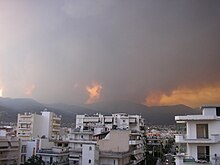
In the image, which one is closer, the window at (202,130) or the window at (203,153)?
the window at (203,153)

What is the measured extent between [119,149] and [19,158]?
33.6ft

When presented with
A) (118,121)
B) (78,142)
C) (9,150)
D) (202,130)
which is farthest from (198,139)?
(118,121)

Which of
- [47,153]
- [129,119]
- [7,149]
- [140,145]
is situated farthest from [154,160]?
[7,149]

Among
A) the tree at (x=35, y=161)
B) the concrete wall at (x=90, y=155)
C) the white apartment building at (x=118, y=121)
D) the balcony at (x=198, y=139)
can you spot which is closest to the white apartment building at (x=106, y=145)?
the concrete wall at (x=90, y=155)

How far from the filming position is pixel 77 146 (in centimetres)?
3253

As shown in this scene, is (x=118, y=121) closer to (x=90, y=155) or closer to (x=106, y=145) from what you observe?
(x=106, y=145)

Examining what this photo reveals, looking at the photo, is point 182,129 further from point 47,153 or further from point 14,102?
point 14,102

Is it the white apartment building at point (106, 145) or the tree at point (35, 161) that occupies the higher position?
the white apartment building at point (106, 145)

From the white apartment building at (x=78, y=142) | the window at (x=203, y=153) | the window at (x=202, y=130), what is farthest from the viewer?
the white apartment building at (x=78, y=142)

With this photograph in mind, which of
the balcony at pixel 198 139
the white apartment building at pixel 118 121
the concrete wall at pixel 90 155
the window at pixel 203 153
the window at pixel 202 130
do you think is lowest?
the concrete wall at pixel 90 155

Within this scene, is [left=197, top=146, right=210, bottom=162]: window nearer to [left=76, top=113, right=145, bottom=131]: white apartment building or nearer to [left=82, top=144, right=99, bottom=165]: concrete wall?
[left=82, top=144, right=99, bottom=165]: concrete wall

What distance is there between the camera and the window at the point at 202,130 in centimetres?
1524

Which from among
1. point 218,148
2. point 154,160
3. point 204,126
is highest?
point 204,126

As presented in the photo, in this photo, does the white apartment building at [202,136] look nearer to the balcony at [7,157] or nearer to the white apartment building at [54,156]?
the white apartment building at [54,156]
